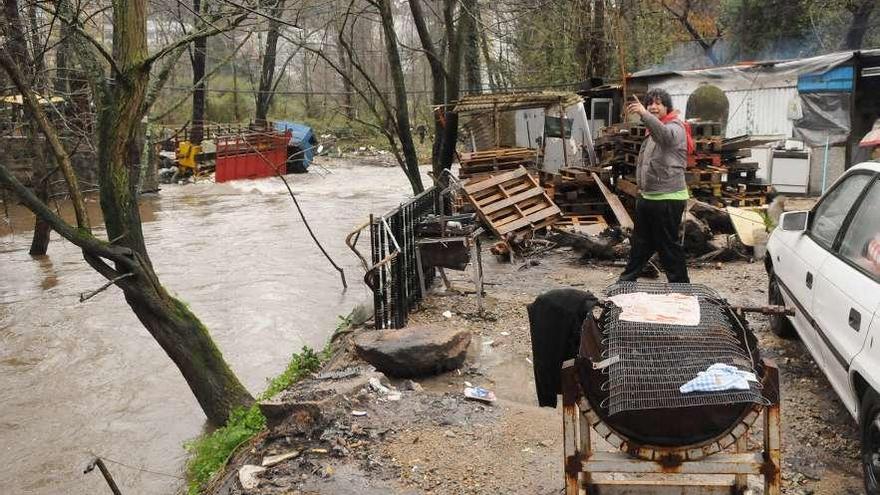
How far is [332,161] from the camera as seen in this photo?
37.2 m

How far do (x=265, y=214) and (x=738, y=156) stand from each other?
12512 mm

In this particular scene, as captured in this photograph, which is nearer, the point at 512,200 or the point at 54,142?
the point at 54,142

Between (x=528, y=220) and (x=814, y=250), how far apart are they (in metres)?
6.17

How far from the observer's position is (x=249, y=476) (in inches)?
173

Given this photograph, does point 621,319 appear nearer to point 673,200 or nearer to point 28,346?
point 673,200

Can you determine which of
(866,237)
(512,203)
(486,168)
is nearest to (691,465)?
(866,237)

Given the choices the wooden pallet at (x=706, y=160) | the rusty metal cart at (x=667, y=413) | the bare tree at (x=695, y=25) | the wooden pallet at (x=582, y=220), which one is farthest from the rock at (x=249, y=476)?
the bare tree at (x=695, y=25)

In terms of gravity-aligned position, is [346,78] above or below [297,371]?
above

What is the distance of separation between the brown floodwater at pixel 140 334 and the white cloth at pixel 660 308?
4.54 meters

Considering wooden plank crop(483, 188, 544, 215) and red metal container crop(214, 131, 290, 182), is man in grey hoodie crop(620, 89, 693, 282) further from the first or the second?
red metal container crop(214, 131, 290, 182)

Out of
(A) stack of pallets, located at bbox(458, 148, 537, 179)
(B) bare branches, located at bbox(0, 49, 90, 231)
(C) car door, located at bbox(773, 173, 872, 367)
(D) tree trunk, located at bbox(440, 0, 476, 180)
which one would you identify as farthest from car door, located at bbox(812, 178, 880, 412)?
(D) tree trunk, located at bbox(440, 0, 476, 180)

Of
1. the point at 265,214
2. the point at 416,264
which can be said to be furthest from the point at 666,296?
the point at 265,214

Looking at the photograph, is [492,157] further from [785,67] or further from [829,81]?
[829,81]

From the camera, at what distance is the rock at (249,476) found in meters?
4.30
